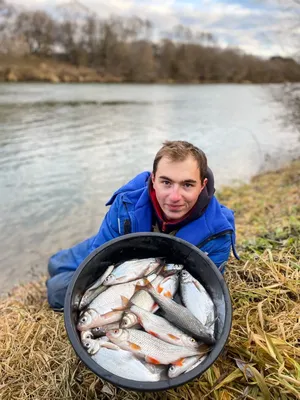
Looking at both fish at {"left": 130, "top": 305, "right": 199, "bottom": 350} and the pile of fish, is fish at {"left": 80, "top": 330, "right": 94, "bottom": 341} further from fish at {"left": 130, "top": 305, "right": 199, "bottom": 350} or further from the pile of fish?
fish at {"left": 130, "top": 305, "right": 199, "bottom": 350}

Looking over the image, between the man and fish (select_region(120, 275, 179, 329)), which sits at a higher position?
the man

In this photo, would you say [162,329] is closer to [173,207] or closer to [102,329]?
[102,329]

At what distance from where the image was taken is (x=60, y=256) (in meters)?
4.57

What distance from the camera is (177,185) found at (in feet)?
8.09

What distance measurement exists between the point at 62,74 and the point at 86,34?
35.1 meters

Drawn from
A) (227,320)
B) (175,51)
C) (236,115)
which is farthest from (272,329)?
(175,51)

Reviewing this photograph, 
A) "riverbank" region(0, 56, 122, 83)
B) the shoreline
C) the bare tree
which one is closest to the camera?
"riverbank" region(0, 56, 122, 83)

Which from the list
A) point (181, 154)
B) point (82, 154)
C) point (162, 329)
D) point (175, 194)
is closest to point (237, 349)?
point (162, 329)

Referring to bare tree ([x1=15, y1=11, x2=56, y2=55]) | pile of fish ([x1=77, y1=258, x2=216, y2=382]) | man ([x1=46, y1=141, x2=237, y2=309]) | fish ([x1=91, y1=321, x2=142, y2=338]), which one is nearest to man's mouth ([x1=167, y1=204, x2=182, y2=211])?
man ([x1=46, y1=141, x2=237, y2=309])

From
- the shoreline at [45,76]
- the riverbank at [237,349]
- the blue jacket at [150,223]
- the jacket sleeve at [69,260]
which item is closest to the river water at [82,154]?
the jacket sleeve at [69,260]

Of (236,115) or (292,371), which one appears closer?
(292,371)

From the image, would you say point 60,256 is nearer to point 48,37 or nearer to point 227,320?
point 227,320

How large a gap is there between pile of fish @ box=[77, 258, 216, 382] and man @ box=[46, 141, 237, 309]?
0.33 meters

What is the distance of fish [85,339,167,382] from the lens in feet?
6.00
